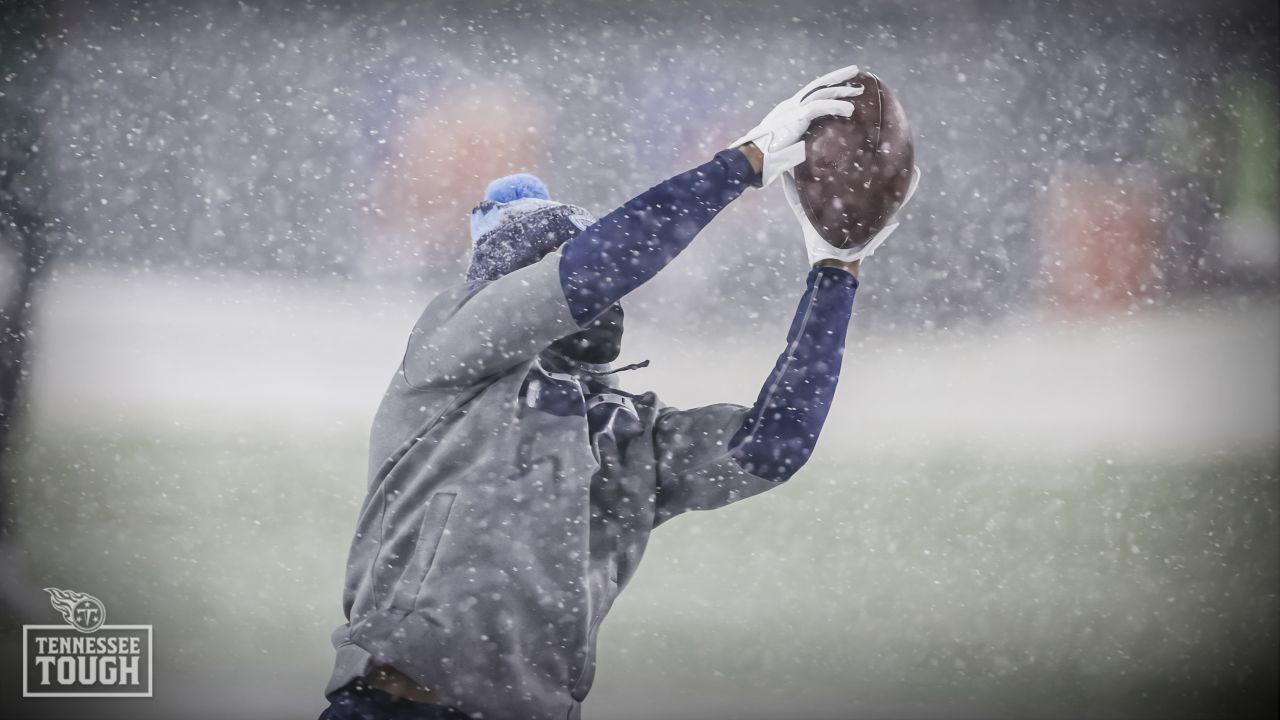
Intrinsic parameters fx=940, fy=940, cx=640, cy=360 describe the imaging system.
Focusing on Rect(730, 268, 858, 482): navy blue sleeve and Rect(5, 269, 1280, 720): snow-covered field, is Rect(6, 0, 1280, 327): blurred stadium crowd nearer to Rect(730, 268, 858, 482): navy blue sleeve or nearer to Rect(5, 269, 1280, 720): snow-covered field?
Rect(5, 269, 1280, 720): snow-covered field

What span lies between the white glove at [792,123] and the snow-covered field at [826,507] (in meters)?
1.55

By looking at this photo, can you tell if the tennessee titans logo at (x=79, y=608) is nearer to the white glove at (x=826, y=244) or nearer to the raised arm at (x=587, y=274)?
the raised arm at (x=587, y=274)

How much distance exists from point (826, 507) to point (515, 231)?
69.6 inches

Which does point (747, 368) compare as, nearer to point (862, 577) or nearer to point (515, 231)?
point (862, 577)

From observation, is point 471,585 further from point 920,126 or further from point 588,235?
point 920,126

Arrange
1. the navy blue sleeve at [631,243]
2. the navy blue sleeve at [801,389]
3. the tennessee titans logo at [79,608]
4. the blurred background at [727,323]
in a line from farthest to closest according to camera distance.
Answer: the blurred background at [727,323] → the tennessee titans logo at [79,608] → the navy blue sleeve at [801,389] → the navy blue sleeve at [631,243]

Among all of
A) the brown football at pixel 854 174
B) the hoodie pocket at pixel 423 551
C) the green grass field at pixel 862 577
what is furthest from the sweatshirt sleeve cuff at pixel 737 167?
the green grass field at pixel 862 577

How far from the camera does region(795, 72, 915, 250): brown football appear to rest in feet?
2.93

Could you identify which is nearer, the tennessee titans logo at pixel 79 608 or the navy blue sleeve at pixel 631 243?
the navy blue sleeve at pixel 631 243

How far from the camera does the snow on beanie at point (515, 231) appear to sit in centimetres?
92

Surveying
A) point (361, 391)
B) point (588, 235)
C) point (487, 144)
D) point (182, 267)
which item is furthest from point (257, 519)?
point (588, 235)

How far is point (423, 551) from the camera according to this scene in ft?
2.72

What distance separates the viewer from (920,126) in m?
2.42

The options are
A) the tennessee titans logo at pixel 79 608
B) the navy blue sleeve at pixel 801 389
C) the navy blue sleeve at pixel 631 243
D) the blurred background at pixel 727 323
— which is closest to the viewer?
the navy blue sleeve at pixel 631 243
